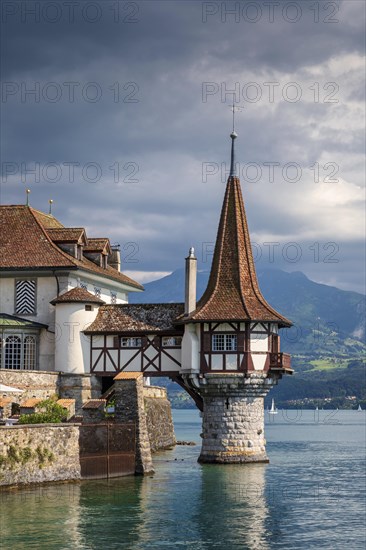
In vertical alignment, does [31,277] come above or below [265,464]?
above

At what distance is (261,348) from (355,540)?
19750mm

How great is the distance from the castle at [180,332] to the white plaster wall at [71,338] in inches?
2.0

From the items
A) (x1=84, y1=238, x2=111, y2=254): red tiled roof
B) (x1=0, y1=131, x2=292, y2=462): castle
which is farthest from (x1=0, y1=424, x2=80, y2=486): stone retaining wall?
(x1=84, y1=238, x2=111, y2=254): red tiled roof

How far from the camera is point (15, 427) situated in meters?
40.0

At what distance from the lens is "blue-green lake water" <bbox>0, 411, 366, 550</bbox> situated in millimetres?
32969

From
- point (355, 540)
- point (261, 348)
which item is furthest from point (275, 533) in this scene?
point (261, 348)

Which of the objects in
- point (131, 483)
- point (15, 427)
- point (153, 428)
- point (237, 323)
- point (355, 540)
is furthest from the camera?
point (153, 428)

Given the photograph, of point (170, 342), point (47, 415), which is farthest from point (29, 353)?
point (47, 415)

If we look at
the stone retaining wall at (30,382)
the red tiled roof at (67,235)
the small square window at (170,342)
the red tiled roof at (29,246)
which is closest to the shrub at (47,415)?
the stone retaining wall at (30,382)

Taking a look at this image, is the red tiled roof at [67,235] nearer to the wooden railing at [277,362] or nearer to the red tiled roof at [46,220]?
the red tiled roof at [46,220]

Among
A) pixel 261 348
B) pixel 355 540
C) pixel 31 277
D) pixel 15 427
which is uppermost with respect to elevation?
pixel 31 277

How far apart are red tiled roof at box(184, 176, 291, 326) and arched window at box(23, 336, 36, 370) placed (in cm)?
825

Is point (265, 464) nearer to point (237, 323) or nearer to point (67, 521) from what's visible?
point (237, 323)

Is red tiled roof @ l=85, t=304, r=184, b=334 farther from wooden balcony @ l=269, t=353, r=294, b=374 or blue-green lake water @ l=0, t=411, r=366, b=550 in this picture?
blue-green lake water @ l=0, t=411, r=366, b=550
